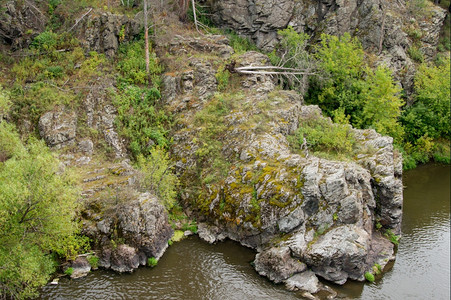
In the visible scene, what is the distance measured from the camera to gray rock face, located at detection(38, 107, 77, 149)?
90.3ft

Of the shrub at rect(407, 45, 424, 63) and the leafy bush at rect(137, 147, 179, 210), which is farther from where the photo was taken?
the shrub at rect(407, 45, 424, 63)

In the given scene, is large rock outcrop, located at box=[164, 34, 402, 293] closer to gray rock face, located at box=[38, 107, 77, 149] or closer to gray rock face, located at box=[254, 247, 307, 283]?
gray rock face, located at box=[254, 247, 307, 283]

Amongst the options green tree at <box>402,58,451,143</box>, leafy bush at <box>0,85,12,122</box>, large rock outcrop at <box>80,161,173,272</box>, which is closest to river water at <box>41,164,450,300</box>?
large rock outcrop at <box>80,161,173,272</box>

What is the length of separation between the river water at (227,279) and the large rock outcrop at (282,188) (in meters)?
1.00

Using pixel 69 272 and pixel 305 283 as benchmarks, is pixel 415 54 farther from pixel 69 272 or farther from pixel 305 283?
pixel 69 272

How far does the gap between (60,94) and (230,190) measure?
55.5ft

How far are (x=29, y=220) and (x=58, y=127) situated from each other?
41.0 feet

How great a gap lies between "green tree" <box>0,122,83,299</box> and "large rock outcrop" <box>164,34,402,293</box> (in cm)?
1019

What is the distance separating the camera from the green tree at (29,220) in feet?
54.9

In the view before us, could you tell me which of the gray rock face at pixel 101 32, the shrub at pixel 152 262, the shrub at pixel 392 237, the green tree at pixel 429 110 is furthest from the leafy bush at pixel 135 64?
the green tree at pixel 429 110

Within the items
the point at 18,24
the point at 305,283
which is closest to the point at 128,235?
the point at 305,283

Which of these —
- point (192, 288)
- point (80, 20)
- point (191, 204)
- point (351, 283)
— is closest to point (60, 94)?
point (80, 20)

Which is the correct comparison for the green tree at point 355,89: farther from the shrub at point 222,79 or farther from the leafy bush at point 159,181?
the leafy bush at point 159,181

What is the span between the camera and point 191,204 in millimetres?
27328
